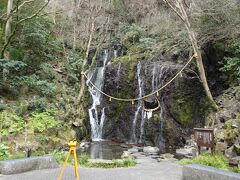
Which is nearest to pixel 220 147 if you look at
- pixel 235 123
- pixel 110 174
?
pixel 235 123

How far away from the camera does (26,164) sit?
622 centimetres

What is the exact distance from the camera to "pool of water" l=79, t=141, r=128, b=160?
1209cm

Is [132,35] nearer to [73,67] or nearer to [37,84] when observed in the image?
[73,67]

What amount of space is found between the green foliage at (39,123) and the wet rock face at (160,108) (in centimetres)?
521

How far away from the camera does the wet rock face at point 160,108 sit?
47.8ft

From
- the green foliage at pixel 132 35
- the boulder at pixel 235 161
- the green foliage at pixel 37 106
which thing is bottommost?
the boulder at pixel 235 161

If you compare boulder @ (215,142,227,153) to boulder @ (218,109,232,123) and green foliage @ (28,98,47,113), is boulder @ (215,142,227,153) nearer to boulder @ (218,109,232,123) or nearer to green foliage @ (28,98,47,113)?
boulder @ (218,109,232,123)

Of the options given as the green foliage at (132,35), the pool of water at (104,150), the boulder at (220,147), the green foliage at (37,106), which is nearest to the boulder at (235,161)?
the boulder at (220,147)

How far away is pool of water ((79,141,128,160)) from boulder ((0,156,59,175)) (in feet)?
16.9

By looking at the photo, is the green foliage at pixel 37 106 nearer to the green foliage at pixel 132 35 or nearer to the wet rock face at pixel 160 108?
the wet rock face at pixel 160 108

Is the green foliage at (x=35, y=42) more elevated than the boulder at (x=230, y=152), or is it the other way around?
the green foliage at (x=35, y=42)

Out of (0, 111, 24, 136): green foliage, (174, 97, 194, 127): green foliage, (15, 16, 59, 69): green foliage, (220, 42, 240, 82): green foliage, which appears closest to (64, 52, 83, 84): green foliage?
(15, 16, 59, 69): green foliage

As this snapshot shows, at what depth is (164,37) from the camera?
59.5 feet

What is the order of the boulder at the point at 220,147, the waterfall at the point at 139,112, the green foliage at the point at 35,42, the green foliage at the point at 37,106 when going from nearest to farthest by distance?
1. the boulder at the point at 220,147
2. the green foliage at the point at 37,106
3. the green foliage at the point at 35,42
4. the waterfall at the point at 139,112
